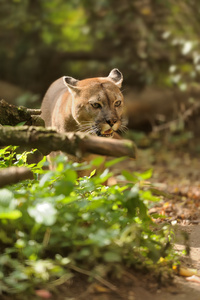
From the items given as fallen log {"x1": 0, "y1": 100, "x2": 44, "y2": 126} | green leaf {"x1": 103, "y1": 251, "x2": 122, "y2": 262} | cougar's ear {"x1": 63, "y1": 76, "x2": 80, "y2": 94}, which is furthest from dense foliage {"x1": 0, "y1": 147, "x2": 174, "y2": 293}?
cougar's ear {"x1": 63, "y1": 76, "x2": 80, "y2": 94}

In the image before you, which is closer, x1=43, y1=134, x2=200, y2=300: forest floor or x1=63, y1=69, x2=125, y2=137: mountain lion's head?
x1=43, y1=134, x2=200, y2=300: forest floor

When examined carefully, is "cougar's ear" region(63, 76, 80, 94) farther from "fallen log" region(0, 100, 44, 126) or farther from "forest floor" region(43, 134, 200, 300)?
"forest floor" region(43, 134, 200, 300)

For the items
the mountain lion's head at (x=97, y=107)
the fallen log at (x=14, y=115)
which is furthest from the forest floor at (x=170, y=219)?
the fallen log at (x=14, y=115)

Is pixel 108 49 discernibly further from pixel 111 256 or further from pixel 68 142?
pixel 111 256

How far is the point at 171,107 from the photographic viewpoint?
9609mm

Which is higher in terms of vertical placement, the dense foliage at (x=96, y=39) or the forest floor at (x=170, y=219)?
the dense foliage at (x=96, y=39)

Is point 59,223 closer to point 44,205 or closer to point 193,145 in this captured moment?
point 44,205

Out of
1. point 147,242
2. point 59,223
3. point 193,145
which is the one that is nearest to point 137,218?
point 147,242

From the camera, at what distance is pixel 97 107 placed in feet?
16.3

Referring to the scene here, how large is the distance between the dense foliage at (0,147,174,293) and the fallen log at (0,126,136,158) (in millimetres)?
99

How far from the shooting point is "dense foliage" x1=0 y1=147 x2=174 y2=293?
2.39 meters

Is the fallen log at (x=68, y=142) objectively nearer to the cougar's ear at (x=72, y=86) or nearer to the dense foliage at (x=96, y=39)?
the cougar's ear at (x=72, y=86)

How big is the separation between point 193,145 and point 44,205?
24.3 feet

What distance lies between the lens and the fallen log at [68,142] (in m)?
2.64
